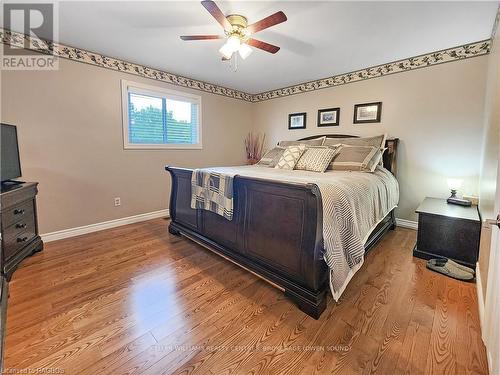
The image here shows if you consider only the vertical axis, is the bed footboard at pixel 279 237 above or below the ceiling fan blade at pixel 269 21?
below

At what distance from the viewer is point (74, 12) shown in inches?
81.2

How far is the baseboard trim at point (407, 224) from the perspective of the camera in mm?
3148

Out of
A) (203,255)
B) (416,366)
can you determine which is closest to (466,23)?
(416,366)

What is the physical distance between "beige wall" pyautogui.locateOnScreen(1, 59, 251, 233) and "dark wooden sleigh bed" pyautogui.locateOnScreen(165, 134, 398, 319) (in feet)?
5.38

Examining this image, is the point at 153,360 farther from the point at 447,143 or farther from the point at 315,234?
the point at 447,143

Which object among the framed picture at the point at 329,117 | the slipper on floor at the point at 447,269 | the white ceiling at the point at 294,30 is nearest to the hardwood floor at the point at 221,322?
the slipper on floor at the point at 447,269

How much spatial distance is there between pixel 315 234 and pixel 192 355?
97cm

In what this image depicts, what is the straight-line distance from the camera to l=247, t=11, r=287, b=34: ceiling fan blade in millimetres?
1680

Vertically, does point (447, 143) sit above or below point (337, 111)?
below

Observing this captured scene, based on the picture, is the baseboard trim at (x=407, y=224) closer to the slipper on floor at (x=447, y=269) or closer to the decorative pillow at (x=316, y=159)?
the slipper on floor at (x=447, y=269)

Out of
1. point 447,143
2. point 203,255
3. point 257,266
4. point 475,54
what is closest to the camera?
point 257,266

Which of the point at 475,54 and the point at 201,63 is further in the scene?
the point at 201,63

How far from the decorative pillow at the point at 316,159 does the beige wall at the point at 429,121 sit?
3.04 ft

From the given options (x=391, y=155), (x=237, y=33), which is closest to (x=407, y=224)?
(x=391, y=155)
